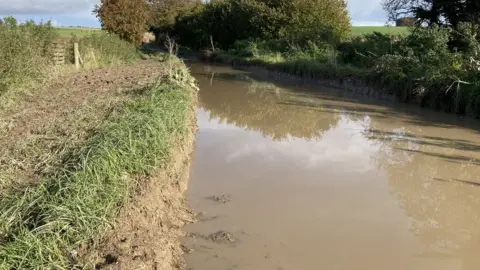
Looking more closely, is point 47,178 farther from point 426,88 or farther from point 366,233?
point 426,88

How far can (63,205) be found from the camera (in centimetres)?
381

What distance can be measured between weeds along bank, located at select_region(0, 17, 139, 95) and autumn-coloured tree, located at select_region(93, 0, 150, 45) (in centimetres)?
526

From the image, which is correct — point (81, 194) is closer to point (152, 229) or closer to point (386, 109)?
point (152, 229)

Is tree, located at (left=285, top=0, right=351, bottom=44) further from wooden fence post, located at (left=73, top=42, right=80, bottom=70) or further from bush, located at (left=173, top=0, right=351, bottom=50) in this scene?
wooden fence post, located at (left=73, top=42, right=80, bottom=70)

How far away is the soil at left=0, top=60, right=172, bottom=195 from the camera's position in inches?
205

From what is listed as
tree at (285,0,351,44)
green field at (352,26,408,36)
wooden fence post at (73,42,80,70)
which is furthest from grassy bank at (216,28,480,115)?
wooden fence post at (73,42,80,70)

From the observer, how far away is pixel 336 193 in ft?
21.7

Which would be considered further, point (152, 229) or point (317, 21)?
point (317, 21)

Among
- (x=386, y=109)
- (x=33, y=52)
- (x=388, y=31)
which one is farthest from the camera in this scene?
(x=388, y=31)

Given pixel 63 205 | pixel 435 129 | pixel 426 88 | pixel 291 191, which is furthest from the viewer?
pixel 426 88

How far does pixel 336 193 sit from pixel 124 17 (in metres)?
22.6

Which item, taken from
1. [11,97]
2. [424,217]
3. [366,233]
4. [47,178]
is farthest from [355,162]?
[11,97]

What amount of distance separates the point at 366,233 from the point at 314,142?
4945mm

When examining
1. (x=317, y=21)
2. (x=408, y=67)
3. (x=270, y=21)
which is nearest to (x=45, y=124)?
(x=408, y=67)
